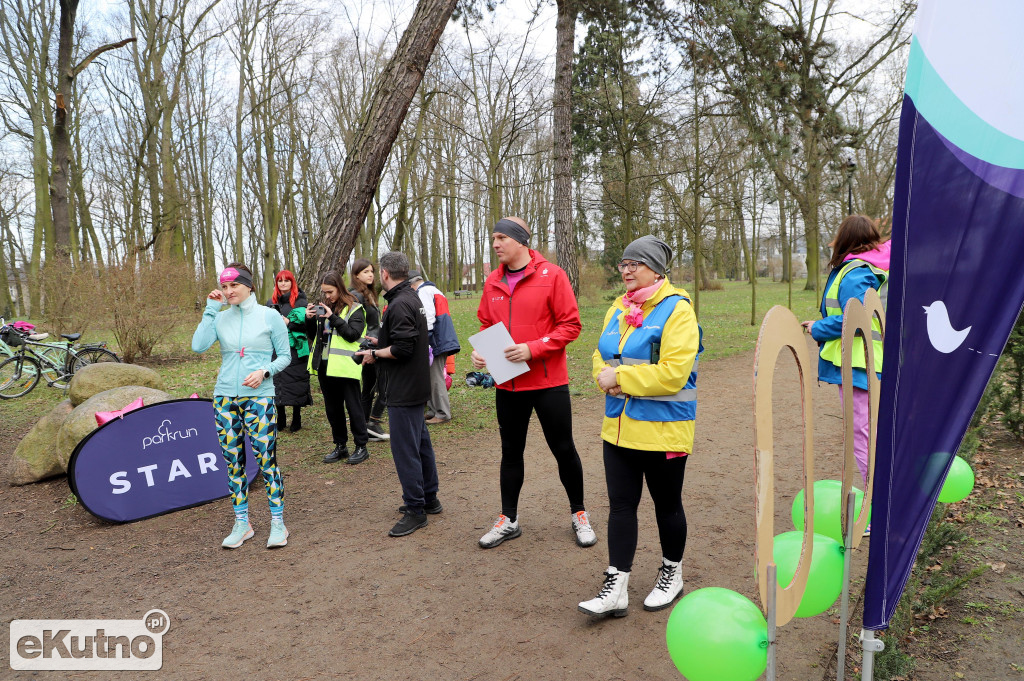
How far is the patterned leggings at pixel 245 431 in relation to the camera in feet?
13.8

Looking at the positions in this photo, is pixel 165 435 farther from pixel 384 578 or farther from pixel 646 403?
pixel 646 403

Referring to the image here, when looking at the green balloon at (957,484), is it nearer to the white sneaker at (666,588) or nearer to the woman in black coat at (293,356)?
the white sneaker at (666,588)

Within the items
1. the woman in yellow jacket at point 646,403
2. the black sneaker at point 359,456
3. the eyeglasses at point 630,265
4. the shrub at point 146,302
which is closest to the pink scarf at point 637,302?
the woman in yellow jacket at point 646,403

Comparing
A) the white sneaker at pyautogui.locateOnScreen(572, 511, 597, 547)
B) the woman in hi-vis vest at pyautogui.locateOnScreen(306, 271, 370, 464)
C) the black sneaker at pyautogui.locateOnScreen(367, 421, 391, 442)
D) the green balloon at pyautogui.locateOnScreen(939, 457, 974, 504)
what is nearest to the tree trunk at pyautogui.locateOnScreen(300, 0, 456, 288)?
the woman in hi-vis vest at pyautogui.locateOnScreen(306, 271, 370, 464)

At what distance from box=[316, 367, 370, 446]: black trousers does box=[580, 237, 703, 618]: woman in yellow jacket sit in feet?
12.1

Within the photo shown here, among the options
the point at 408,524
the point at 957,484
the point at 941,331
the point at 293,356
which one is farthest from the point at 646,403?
the point at 293,356

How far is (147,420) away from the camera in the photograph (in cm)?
496

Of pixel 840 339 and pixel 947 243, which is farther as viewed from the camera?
pixel 840 339

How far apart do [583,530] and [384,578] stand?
1275mm

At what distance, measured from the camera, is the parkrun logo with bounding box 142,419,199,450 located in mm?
4949

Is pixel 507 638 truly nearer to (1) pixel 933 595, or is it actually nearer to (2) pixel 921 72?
(1) pixel 933 595

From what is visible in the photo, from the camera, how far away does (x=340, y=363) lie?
20.4ft

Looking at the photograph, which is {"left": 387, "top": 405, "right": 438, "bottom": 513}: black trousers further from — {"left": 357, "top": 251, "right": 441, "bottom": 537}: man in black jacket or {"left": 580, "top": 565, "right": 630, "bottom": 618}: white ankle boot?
{"left": 580, "top": 565, "right": 630, "bottom": 618}: white ankle boot

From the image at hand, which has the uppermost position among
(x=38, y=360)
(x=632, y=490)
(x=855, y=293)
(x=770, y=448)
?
(x=855, y=293)
